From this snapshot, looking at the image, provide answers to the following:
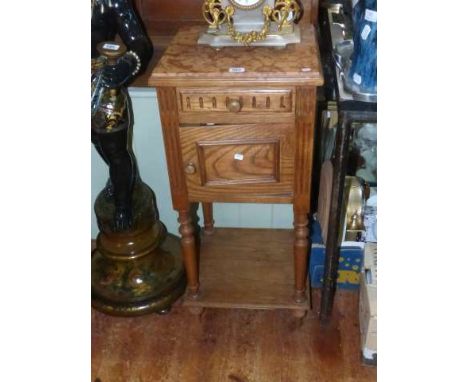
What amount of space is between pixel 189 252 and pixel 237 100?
47 cm

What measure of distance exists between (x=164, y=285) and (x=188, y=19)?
76 cm

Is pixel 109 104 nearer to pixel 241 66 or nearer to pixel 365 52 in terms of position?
pixel 241 66

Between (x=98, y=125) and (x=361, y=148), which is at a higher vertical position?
(x=98, y=125)

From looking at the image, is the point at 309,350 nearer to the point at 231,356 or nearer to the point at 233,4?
the point at 231,356

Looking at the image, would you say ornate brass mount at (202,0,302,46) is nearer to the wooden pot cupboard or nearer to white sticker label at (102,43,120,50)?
the wooden pot cupboard

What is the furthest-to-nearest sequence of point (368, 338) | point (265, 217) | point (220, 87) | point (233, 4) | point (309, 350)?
point (265, 217) < point (309, 350) < point (368, 338) < point (233, 4) < point (220, 87)

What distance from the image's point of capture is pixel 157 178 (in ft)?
5.38

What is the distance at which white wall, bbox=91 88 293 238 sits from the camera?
150cm

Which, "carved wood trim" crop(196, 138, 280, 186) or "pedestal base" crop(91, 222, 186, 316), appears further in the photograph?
"pedestal base" crop(91, 222, 186, 316)

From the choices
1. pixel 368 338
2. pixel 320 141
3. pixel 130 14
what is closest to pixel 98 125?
pixel 130 14

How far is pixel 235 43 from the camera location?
1.15 metres

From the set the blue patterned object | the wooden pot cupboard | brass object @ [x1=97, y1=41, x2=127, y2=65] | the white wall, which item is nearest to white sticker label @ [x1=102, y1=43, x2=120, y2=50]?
brass object @ [x1=97, y1=41, x2=127, y2=65]

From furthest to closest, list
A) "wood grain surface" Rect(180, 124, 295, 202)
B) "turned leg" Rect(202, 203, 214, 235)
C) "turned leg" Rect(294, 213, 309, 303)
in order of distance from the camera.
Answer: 1. "turned leg" Rect(202, 203, 214, 235)
2. "turned leg" Rect(294, 213, 309, 303)
3. "wood grain surface" Rect(180, 124, 295, 202)

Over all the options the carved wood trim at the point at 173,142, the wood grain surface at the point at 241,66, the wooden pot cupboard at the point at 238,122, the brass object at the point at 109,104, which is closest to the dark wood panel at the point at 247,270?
the wooden pot cupboard at the point at 238,122
